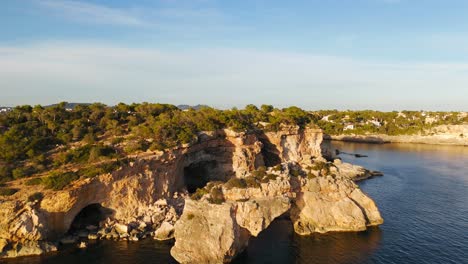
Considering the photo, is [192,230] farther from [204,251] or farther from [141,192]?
[141,192]

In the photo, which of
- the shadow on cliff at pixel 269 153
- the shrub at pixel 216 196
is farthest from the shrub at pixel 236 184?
the shadow on cliff at pixel 269 153

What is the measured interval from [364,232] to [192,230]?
66.1 ft

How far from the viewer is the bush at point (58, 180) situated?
37781mm

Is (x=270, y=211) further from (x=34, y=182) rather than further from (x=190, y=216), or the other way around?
(x=34, y=182)

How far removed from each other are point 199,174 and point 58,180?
24.8 meters

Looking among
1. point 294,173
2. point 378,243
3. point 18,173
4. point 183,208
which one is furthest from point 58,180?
point 378,243

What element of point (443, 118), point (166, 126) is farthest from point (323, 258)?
point (443, 118)

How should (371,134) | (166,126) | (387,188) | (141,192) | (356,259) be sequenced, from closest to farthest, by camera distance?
(356,259) → (141,192) → (166,126) → (387,188) → (371,134)

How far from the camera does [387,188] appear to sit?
65938mm

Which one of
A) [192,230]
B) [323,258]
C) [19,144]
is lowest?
[323,258]

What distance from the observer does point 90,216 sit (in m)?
43.3

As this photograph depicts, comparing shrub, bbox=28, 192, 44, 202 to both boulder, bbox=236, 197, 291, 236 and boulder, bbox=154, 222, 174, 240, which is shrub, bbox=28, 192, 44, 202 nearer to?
boulder, bbox=154, 222, 174, 240

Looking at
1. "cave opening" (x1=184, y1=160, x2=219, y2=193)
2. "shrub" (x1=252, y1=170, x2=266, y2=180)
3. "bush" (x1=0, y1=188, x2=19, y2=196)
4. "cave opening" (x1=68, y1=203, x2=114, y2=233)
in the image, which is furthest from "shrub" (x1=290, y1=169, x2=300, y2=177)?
"bush" (x1=0, y1=188, x2=19, y2=196)

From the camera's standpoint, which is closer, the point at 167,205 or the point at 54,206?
the point at 54,206
